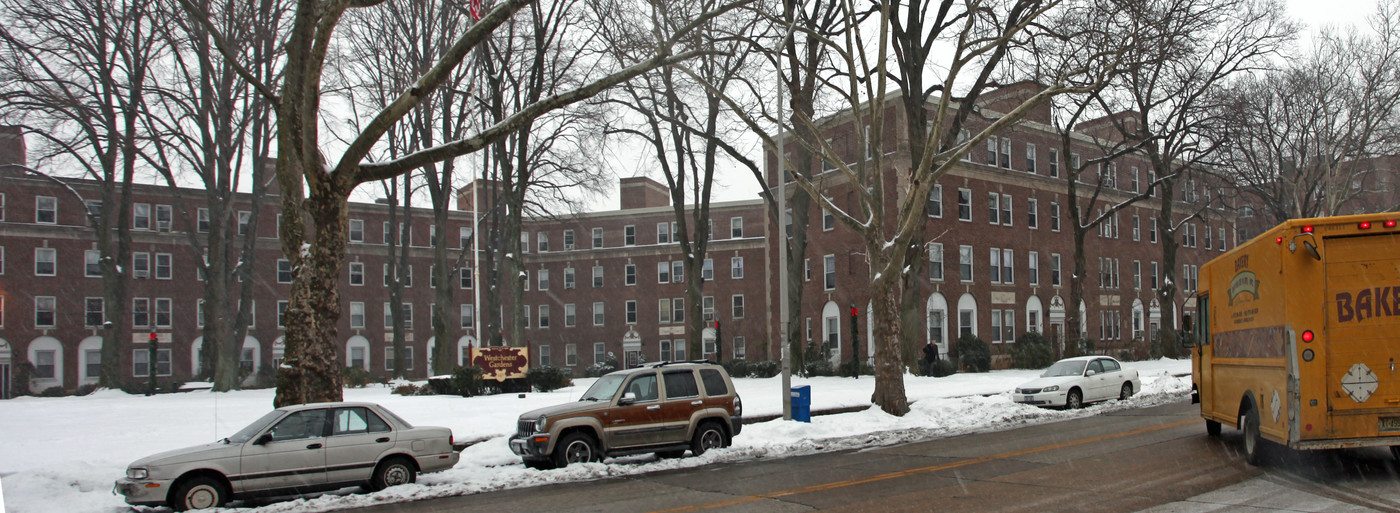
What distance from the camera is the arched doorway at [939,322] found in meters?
47.3

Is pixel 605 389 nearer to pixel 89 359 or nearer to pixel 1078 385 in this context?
pixel 1078 385

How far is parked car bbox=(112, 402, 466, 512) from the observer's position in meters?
11.7

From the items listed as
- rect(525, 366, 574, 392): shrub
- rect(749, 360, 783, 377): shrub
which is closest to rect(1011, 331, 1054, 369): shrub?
rect(749, 360, 783, 377): shrub

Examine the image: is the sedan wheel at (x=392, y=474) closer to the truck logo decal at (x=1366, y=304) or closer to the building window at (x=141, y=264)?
the truck logo decal at (x=1366, y=304)

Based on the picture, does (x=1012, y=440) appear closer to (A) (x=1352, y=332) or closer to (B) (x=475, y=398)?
(A) (x=1352, y=332)

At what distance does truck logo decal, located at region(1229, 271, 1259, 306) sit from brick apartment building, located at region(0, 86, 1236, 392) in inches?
937

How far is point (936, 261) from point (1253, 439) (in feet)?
116

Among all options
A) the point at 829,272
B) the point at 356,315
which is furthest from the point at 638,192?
the point at 829,272

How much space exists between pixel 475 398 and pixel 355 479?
16599mm

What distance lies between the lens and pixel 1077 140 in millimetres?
54062

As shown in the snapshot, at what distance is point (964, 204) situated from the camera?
4869 centimetres

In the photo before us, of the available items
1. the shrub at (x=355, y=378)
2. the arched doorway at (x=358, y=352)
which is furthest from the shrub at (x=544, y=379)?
the arched doorway at (x=358, y=352)

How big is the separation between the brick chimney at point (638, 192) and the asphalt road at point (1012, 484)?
61462mm

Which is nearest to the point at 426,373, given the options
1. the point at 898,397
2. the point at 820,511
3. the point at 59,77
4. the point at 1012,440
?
the point at 59,77
